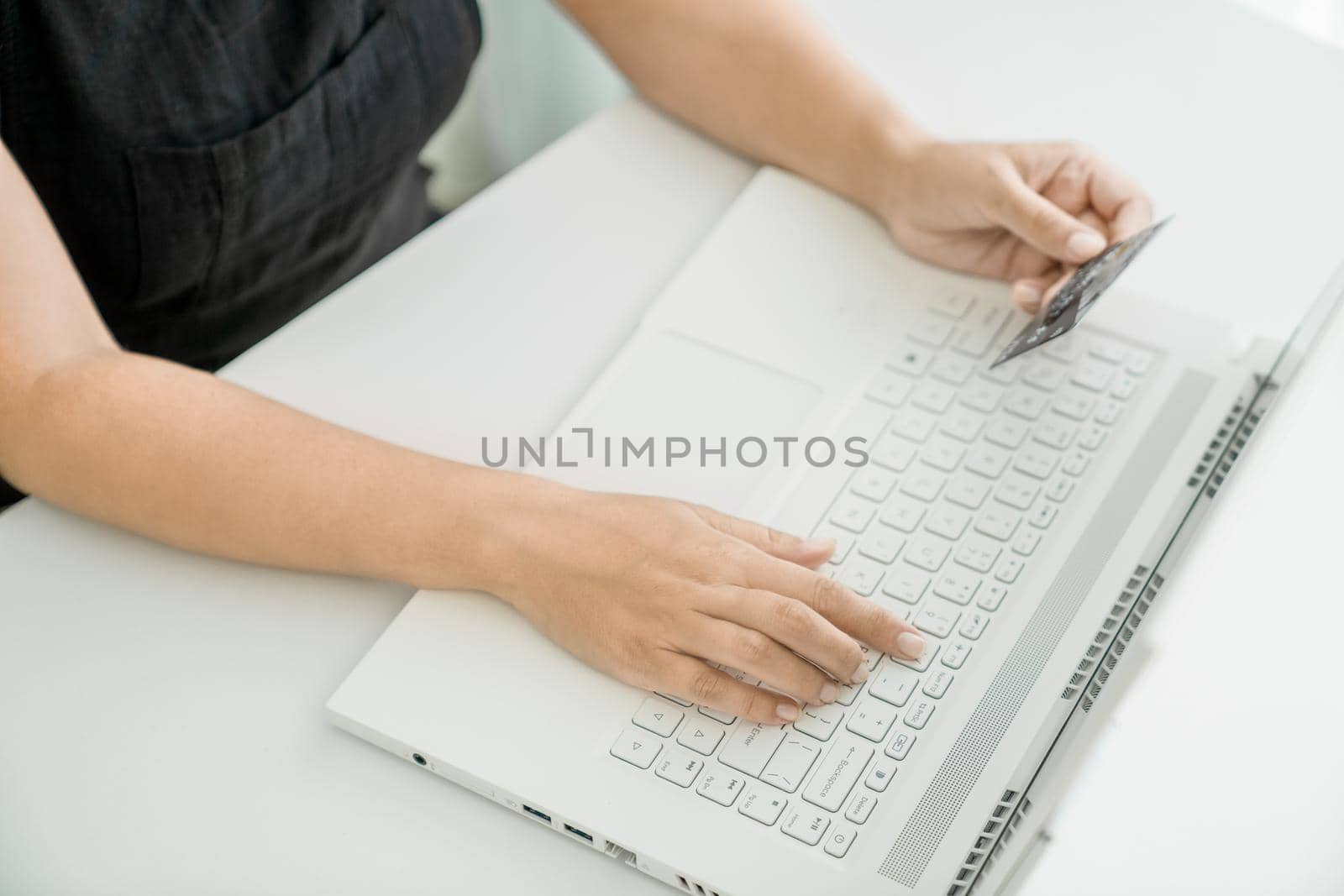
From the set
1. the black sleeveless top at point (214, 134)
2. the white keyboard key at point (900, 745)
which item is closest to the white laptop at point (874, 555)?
the white keyboard key at point (900, 745)

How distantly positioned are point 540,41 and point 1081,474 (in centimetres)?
109

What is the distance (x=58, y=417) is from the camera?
70cm

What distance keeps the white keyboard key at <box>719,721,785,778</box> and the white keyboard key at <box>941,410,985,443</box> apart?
237mm

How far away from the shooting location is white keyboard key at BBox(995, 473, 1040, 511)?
0.74 metres

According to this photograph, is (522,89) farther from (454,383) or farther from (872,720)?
(872,720)

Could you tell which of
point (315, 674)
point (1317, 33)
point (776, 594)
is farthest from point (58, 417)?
point (1317, 33)

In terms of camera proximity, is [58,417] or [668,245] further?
[668,245]

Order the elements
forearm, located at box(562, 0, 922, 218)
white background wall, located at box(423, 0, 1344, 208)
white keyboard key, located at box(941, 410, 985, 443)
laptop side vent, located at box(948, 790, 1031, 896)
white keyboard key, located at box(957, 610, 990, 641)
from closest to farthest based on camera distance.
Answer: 1. laptop side vent, located at box(948, 790, 1031, 896)
2. white keyboard key, located at box(957, 610, 990, 641)
3. white keyboard key, located at box(941, 410, 985, 443)
4. forearm, located at box(562, 0, 922, 218)
5. white background wall, located at box(423, 0, 1344, 208)

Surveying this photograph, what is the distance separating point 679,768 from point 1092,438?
1.11 ft

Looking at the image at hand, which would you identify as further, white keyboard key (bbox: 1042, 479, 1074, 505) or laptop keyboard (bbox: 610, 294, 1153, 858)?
white keyboard key (bbox: 1042, 479, 1074, 505)

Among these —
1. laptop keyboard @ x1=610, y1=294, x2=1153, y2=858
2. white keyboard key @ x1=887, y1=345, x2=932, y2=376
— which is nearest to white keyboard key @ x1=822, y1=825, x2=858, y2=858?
laptop keyboard @ x1=610, y1=294, x2=1153, y2=858

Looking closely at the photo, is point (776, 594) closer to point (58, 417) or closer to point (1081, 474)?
point (1081, 474)

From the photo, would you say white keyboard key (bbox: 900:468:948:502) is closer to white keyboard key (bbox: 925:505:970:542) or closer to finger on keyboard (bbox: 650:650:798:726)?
white keyboard key (bbox: 925:505:970:542)

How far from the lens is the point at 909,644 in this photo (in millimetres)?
652
